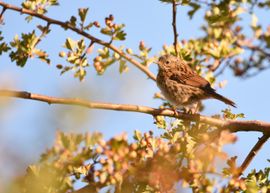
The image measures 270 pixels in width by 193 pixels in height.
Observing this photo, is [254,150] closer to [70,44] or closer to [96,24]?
[96,24]

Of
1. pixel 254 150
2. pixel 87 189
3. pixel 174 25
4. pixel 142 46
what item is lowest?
pixel 87 189

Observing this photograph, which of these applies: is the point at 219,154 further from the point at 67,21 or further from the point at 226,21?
the point at 67,21

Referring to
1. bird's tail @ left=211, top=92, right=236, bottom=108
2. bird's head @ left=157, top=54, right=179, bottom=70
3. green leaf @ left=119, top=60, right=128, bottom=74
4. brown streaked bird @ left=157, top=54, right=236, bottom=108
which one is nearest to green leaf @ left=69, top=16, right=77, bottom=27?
green leaf @ left=119, top=60, right=128, bottom=74

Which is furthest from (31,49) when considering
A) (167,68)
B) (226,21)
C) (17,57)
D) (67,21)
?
(167,68)

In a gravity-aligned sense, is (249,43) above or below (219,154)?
above

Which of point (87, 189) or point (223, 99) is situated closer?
point (87, 189)

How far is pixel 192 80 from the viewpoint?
845 cm

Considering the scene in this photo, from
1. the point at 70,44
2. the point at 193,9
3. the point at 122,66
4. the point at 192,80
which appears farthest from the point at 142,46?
the point at 192,80

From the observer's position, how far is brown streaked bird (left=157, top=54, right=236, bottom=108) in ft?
26.0

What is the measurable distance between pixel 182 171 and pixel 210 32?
270 cm

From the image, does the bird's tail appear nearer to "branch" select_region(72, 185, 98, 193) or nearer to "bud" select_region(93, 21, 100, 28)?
"bud" select_region(93, 21, 100, 28)

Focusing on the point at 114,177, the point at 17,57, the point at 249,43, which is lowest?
the point at 114,177

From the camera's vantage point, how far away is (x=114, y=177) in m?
3.32

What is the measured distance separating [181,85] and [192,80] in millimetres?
385
